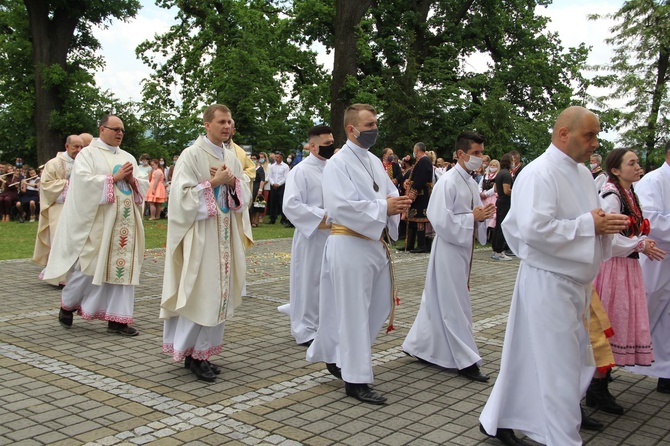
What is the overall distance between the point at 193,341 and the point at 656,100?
27140mm

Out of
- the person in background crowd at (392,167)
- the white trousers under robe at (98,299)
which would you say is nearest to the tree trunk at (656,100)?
the person in background crowd at (392,167)

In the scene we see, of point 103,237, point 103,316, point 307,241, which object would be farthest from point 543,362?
point 103,237

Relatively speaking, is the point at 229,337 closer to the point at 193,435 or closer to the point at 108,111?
the point at 193,435

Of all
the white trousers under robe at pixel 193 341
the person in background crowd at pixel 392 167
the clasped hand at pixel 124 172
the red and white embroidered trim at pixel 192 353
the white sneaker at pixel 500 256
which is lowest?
the red and white embroidered trim at pixel 192 353

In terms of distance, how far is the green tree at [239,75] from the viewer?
926 inches

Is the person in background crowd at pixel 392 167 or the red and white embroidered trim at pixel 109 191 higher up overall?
the person in background crowd at pixel 392 167

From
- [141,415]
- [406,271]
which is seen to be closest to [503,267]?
[406,271]

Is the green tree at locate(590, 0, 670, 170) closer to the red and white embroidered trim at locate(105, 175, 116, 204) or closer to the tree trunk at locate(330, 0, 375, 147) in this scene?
the tree trunk at locate(330, 0, 375, 147)

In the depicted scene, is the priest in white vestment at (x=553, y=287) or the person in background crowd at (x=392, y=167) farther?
the person in background crowd at (x=392, y=167)

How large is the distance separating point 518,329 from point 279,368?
2.51m

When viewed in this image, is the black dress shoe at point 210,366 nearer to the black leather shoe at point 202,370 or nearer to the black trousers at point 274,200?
the black leather shoe at point 202,370

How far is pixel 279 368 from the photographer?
6.31 m

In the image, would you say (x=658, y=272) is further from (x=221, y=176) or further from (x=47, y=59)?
(x=47, y=59)

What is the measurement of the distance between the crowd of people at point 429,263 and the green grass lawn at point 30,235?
6.60 m
